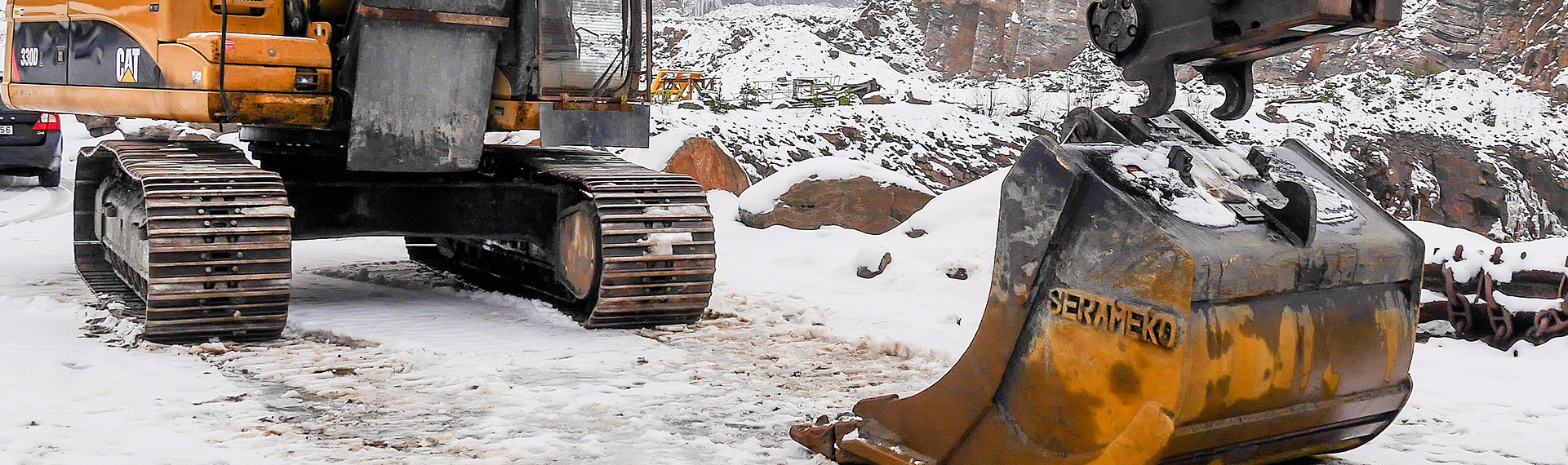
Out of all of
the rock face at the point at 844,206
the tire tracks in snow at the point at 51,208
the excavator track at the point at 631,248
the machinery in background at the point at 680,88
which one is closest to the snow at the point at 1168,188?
the excavator track at the point at 631,248

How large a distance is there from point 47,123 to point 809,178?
29.0ft

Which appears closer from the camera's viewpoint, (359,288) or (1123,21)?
(1123,21)

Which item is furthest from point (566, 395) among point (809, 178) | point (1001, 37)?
point (1001, 37)

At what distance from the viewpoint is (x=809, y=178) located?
10.6 metres

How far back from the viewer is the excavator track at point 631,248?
5.95 m

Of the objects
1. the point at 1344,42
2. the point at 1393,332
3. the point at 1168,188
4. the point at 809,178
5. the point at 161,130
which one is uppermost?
the point at 1344,42

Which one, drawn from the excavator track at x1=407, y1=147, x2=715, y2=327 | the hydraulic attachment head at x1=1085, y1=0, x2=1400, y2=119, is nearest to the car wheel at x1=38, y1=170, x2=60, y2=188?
the excavator track at x1=407, y1=147, x2=715, y2=327

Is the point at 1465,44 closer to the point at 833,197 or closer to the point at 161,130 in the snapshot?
the point at 833,197

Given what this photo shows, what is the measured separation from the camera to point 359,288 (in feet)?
24.3

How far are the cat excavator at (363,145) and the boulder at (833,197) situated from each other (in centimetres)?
332

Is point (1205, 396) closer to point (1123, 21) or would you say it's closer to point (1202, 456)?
point (1202, 456)

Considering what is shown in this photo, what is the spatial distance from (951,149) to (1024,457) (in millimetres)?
18178

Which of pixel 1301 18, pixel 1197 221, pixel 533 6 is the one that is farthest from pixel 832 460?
pixel 533 6

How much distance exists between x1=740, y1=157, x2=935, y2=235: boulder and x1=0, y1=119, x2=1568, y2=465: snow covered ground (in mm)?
2568
